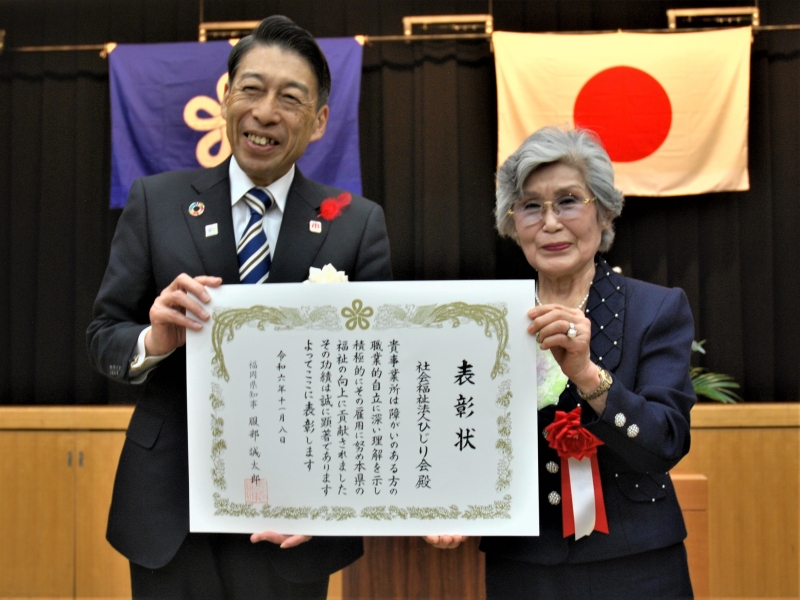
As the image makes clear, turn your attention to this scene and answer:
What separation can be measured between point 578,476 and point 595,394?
18 centimetres

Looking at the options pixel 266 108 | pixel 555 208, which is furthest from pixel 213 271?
pixel 555 208

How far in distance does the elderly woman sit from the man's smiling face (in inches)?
18.0

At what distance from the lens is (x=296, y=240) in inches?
53.3

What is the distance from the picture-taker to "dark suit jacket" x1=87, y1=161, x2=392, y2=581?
1.31m

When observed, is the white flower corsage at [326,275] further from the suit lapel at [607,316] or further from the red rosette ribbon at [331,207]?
the suit lapel at [607,316]

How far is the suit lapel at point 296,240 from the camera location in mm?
1335

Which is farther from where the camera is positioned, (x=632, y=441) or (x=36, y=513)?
(x=36, y=513)

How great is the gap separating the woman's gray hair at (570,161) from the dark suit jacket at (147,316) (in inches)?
14.9

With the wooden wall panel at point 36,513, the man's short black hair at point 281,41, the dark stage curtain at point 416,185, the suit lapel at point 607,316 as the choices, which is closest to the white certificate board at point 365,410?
the suit lapel at point 607,316

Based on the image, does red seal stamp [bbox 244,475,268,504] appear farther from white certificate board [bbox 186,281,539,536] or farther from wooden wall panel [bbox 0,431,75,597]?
wooden wall panel [bbox 0,431,75,597]

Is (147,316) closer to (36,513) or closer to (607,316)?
(607,316)

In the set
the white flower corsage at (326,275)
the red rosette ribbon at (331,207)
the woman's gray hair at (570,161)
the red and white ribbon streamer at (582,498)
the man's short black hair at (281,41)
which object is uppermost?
the man's short black hair at (281,41)

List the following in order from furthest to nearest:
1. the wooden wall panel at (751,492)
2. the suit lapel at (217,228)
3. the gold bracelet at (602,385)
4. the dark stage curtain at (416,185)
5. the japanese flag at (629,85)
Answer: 1. the dark stage curtain at (416,185)
2. the japanese flag at (629,85)
3. the wooden wall panel at (751,492)
4. the suit lapel at (217,228)
5. the gold bracelet at (602,385)

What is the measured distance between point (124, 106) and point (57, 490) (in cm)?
203
